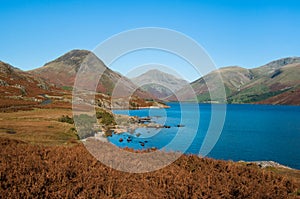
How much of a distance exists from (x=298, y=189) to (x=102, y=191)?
7.29 metres

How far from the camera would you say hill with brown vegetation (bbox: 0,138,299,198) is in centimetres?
798

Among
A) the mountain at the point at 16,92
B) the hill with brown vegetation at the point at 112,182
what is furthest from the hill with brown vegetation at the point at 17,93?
the hill with brown vegetation at the point at 112,182

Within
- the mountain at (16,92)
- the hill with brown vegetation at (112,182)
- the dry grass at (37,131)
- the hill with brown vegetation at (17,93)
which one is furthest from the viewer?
the mountain at (16,92)

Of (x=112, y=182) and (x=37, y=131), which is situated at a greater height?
(x=112, y=182)

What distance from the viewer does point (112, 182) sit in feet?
29.6

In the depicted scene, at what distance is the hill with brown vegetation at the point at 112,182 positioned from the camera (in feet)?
26.2

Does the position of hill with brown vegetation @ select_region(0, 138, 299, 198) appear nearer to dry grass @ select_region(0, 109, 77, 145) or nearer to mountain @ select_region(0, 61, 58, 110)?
dry grass @ select_region(0, 109, 77, 145)

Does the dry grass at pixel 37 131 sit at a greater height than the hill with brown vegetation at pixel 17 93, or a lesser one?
lesser

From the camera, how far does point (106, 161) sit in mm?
11867

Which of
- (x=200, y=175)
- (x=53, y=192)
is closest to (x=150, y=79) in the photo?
(x=200, y=175)

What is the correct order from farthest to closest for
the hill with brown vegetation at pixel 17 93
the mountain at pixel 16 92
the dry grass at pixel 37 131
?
1. the mountain at pixel 16 92
2. the hill with brown vegetation at pixel 17 93
3. the dry grass at pixel 37 131

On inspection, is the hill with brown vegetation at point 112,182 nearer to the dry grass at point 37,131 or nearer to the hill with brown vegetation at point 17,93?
the dry grass at point 37,131

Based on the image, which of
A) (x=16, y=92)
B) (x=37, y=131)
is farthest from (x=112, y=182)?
(x=16, y=92)

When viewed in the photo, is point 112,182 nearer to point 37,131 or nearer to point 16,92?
point 37,131
